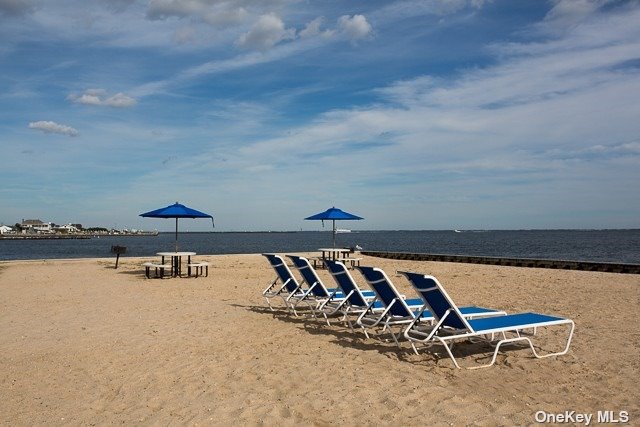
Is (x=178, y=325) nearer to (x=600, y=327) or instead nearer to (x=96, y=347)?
(x=96, y=347)

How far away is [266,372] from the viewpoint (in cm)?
502

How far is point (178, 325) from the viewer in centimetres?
743

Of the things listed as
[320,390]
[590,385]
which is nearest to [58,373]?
[320,390]

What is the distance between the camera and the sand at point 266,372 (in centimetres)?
401

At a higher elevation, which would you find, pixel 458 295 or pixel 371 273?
pixel 371 273

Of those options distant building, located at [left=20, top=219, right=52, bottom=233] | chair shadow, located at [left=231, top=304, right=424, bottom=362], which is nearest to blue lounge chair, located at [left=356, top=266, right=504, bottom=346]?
chair shadow, located at [left=231, top=304, right=424, bottom=362]

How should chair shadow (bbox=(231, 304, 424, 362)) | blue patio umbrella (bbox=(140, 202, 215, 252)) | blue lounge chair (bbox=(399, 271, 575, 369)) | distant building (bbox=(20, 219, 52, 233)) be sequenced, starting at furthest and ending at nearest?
distant building (bbox=(20, 219, 52, 233)) → blue patio umbrella (bbox=(140, 202, 215, 252)) → chair shadow (bbox=(231, 304, 424, 362)) → blue lounge chair (bbox=(399, 271, 575, 369))

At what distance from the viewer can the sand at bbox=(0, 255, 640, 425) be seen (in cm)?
401

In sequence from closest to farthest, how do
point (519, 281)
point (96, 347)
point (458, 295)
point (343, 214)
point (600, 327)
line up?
1. point (96, 347)
2. point (600, 327)
3. point (458, 295)
4. point (519, 281)
5. point (343, 214)

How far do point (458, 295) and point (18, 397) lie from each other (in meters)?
8.25

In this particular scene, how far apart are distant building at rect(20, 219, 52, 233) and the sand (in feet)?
509

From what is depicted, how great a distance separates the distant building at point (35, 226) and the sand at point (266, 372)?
155m

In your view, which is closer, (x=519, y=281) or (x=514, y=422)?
(x=514, y=422)

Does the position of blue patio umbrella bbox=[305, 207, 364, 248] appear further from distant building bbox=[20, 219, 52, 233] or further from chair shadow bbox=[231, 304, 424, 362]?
distant building bbox=[20, 219, 52, 233]
